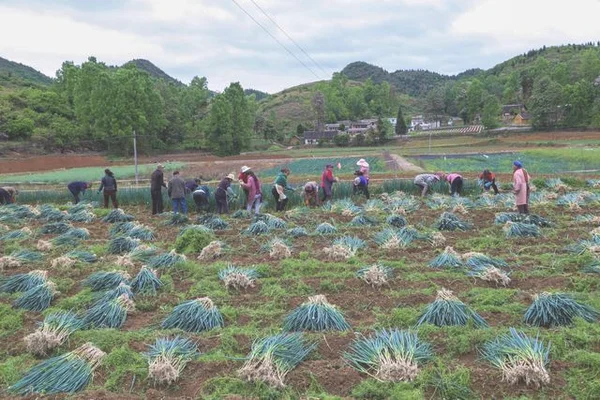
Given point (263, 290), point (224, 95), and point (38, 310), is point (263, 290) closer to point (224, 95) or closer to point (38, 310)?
point (38, 310)

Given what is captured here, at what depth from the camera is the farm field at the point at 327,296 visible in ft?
11.2

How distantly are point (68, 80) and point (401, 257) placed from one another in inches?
A: 2543

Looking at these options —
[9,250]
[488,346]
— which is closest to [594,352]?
[488,346]

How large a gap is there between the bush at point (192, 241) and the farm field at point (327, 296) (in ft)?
0.11

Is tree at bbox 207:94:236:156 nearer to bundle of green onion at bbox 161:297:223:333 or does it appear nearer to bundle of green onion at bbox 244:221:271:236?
bundle of green onion at bbox 244:221:271:236

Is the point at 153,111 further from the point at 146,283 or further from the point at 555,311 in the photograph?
the point at 555,311

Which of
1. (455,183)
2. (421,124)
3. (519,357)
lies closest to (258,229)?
(519,357)

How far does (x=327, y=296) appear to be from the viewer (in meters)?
5.38

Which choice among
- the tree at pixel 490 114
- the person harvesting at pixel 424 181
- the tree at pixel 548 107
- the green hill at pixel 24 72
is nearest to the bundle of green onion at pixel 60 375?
the person harvesting at pixel 424 181

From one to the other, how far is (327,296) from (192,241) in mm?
3369

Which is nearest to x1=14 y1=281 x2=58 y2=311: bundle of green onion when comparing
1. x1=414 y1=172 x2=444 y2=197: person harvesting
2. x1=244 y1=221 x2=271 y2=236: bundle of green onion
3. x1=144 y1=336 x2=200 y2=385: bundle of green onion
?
x1=144 y1=336 x2=200 y2=385: bundle of green onion

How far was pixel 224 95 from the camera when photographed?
53625 millimetres

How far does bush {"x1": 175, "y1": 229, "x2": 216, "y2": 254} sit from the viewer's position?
785 cm

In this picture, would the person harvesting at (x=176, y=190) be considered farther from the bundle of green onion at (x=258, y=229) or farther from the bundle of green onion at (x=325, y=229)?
the bundle of green onion at (x=325, y=229)
